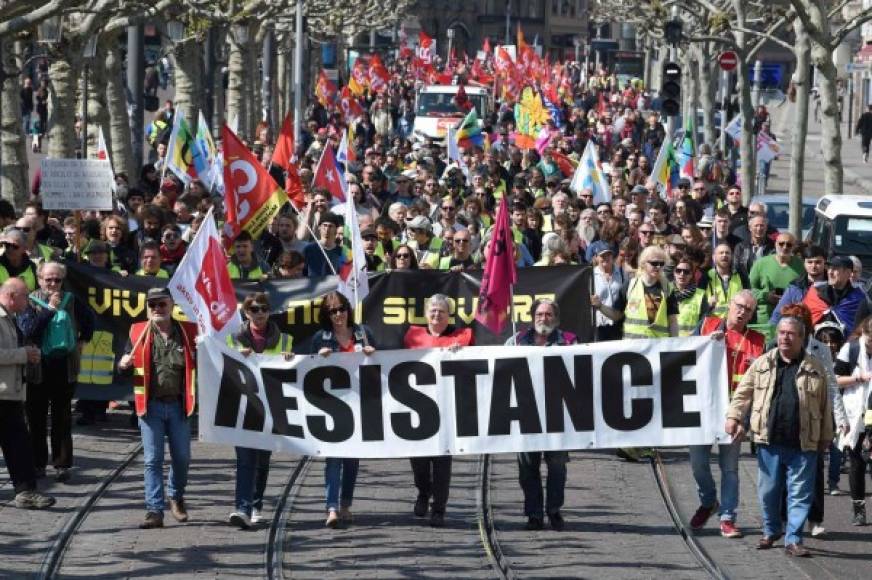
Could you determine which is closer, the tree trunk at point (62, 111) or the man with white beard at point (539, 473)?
the man with white beard at point (539, 473)

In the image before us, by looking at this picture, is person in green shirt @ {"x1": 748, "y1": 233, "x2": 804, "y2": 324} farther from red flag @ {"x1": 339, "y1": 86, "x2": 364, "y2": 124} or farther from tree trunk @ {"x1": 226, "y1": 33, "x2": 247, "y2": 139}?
tree trunk @ {"x1": 226, "y1": 33, "x2": 247, "y2": 139}

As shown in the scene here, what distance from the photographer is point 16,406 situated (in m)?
12.9

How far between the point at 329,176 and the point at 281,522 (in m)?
9.70

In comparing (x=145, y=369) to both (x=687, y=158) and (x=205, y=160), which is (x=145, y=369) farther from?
(x=687, y=158)

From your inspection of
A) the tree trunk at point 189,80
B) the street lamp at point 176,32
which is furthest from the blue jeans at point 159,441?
the tree trunk at point 189,80

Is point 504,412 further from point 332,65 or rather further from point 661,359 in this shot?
point 332,65

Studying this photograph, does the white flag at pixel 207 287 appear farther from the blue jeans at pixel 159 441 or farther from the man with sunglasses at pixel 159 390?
the blue jeans at pixel 159 441

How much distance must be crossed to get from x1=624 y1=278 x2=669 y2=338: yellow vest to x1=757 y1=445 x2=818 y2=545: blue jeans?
2798mm

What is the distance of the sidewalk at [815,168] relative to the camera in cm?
4903

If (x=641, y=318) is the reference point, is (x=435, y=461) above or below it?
below

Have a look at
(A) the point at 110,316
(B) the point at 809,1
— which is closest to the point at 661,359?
(A) the point at 110,316

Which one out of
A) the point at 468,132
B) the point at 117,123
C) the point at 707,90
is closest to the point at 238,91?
the point at 707,90

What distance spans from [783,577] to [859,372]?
6.90 feet

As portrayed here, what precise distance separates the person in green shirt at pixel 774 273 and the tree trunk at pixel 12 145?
9633 millimetres
